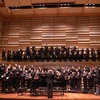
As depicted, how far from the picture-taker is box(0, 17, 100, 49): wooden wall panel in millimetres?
13062

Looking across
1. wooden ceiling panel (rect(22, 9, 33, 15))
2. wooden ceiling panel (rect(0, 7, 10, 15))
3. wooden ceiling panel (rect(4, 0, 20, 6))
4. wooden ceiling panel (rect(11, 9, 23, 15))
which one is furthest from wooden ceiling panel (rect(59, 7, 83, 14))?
wooden ceiling panel (rect(0, 7, 10, 15))

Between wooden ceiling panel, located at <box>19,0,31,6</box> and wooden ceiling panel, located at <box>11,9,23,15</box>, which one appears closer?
wooden ceiling panel, located at <box>19,0,31,6</box>

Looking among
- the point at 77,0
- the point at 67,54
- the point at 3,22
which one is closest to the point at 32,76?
the point at 67,54

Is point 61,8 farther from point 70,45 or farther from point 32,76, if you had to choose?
point 32,76

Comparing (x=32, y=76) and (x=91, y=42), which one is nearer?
(x=32, y=76)

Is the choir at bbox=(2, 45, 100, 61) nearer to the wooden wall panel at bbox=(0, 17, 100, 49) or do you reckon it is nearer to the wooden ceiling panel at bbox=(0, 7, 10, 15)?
the wooden wall panel at bbox=(0, 17, 100, 49)

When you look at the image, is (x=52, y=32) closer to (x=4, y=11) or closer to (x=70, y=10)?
(x=70, y=10)

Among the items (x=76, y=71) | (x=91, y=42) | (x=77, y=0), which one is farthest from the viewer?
(x=91, y=42)

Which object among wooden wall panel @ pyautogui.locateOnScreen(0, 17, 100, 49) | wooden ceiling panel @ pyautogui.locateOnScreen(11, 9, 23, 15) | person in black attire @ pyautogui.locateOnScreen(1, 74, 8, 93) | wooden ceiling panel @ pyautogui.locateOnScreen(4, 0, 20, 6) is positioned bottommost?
person in black attire @ pyautogui.locateOnScreen(1, 74, 8, 93)

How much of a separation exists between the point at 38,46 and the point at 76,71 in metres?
4.46

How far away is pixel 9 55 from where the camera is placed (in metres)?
12.1

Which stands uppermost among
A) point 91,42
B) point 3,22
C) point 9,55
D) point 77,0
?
point 77,0

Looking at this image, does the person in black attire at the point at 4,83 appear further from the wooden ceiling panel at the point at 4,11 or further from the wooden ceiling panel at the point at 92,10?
the wooden ceiling panel at the point at 92,10

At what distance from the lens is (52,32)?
13.3 meters
